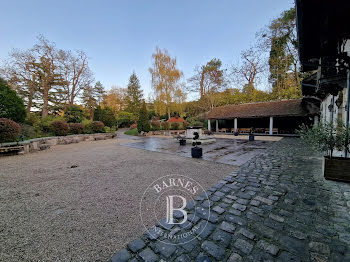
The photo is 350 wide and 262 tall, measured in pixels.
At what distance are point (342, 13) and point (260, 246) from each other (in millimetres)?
3777

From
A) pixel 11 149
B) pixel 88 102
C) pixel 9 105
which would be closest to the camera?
pixel 11 149

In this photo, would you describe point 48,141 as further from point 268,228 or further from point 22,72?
point 268,228

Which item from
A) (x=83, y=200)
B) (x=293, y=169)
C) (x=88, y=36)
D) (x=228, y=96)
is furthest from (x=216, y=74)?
(x=83, y=200)

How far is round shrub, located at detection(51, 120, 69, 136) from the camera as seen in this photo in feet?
37.5

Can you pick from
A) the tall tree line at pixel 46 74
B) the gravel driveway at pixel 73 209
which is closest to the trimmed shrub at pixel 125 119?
the tall tree line at pixel 46 74

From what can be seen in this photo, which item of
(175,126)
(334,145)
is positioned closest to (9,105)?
(175,126)

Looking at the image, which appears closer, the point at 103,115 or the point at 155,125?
the point at 103,115

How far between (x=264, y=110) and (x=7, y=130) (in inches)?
786

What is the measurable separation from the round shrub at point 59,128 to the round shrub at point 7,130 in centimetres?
383

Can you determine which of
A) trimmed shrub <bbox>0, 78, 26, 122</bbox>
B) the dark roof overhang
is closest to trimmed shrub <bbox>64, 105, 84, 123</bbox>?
trimmed shrub <bbox>0, 78, 26, 122</bbox>

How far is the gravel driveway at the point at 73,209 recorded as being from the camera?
5.47 feet

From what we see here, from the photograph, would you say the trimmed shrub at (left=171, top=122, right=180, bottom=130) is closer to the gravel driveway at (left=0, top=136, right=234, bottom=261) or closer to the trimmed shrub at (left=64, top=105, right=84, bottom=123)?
the trimmed shrub at (left=64, top=105, right=84, bottom=123)

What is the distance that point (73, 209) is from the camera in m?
2.51

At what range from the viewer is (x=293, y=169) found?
4.09m
